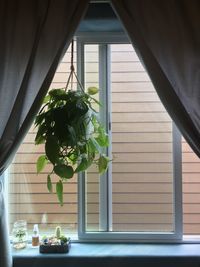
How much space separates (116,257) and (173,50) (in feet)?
3.89

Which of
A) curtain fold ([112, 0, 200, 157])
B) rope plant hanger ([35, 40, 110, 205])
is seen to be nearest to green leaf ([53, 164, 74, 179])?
rope plant hanger ([35, 40, 110, 205])

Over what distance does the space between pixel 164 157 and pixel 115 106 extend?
44cm

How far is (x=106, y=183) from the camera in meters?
2.73

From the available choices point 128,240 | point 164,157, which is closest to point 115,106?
point 164,157

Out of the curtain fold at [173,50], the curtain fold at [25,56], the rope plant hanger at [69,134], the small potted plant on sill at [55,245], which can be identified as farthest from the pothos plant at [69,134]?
the curtain fold at [173,50]

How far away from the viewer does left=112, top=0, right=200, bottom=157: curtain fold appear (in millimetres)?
2334

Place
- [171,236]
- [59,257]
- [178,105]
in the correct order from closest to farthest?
[178,105] < [59,257] < [171,236]

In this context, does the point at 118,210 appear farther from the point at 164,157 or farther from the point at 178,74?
the point at 178,74

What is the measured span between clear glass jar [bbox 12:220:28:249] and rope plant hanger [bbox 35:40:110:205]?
0.31 m

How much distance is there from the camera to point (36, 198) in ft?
9.09

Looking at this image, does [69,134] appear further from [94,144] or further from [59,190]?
[59,190]

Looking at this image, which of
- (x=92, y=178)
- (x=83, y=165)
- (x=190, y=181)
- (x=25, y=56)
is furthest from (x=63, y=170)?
(x=190, y=181)

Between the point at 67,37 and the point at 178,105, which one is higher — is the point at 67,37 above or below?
above

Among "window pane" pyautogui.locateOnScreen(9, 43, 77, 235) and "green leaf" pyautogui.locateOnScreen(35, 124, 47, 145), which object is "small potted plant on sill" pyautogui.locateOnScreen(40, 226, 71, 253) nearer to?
"window pane" pyautogui.locateOnScreen(9, 43, 77, 235)
